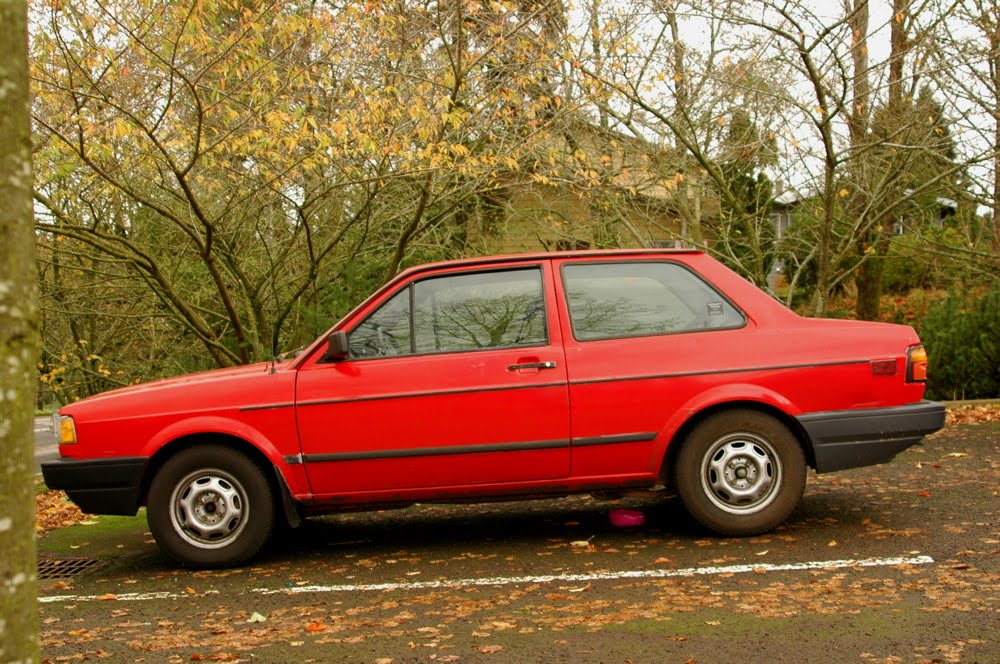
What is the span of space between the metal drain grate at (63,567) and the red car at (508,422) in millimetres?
583

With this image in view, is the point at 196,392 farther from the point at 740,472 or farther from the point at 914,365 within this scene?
the point at 914,365

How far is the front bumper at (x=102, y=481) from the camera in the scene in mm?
6016

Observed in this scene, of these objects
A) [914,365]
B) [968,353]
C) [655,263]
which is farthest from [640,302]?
[968,353]

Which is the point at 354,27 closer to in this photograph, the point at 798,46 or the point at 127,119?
the point at 127,119

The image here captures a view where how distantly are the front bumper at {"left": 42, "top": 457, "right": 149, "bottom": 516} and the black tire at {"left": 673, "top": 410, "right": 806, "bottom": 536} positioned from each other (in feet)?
10.5

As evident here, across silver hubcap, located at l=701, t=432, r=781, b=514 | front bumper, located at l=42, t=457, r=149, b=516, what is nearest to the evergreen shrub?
silver hubcap, located at l=701, t=432, r=781, b=514

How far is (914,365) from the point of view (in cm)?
605

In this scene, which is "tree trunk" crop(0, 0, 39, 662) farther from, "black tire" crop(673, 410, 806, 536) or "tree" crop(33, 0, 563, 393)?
"tree" crop(33, 0, 563, 393)

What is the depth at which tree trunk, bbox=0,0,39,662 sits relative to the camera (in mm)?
2447

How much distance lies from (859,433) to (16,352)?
189 inches

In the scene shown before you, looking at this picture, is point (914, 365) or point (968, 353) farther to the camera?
point (968, 353)

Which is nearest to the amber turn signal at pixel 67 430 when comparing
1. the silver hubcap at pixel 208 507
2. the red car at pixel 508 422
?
the red car at pixel 508 422

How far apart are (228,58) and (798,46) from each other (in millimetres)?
5771

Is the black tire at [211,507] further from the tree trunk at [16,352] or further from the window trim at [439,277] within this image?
the tree trunk at [16,352]
